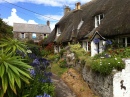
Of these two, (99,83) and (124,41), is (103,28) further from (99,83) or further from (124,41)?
(99,83)

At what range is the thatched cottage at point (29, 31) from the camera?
4916 centimetres

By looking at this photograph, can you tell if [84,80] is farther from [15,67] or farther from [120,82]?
[15,67]

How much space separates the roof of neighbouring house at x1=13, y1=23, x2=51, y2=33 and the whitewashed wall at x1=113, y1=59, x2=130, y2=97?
4215 cm

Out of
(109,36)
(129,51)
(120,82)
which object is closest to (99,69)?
(120,82)

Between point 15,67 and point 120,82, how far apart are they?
18.9ft

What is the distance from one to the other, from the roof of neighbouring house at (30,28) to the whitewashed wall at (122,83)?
138 feet

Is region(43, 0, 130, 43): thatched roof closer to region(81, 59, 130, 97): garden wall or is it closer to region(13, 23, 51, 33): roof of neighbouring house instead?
region(81, 59, 130, 97): garden wall

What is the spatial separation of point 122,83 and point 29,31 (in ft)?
140

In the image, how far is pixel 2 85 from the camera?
201 inches

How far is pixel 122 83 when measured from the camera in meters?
9.48

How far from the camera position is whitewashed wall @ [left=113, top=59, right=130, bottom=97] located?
366 inches

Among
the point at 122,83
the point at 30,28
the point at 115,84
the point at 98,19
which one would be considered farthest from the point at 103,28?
the point at 30,28

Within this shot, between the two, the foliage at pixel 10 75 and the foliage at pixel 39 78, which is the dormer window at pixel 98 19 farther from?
the foliage at pixel 10 75

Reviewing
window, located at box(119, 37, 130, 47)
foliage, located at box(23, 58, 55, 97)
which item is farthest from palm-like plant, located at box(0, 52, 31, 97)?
window, located at box(119, 37, 130, 47)
